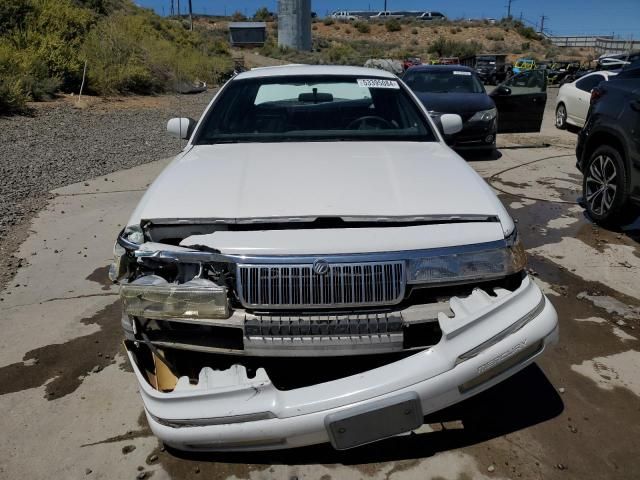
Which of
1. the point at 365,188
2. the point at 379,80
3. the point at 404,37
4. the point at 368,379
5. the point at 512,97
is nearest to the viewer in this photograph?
the point at 368,379

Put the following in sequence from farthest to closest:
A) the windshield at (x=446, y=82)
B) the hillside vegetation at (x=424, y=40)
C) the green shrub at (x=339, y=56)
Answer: the hillside vegetation at (x=424, y=40), the green shrub at (x=339, y=56), the windshield at (x=446, y=82)

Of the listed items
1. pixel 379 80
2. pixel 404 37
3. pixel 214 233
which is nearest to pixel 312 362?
pixel 214 233

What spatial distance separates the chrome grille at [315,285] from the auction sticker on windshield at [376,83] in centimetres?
223

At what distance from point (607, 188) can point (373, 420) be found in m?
4.55

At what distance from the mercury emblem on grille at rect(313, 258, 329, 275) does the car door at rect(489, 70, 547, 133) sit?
930cm

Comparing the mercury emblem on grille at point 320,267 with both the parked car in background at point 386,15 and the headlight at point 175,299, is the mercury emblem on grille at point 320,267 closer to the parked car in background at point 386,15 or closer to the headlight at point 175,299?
the headlight at point 175,299

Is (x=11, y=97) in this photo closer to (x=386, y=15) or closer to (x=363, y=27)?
(x=363, y=27)

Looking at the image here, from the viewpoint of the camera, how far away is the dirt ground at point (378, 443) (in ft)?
8.23

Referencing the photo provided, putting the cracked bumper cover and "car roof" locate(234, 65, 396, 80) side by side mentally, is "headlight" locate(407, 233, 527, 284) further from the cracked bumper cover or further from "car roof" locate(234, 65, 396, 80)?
"car roof" locate(234, 65, 396, 80)

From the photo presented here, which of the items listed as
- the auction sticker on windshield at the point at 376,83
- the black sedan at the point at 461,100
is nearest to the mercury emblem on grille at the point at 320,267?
the auction sticker on windshield at the point at 376,83

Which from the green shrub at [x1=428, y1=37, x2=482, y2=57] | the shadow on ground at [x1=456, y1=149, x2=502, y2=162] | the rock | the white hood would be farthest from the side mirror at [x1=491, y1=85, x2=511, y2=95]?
the green shrub at [x1=428, y1=37, x2=482, y2=57]

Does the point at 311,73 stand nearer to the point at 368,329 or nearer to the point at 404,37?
the point at 368,329

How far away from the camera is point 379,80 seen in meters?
4.27

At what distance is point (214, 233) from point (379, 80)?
2.37m
